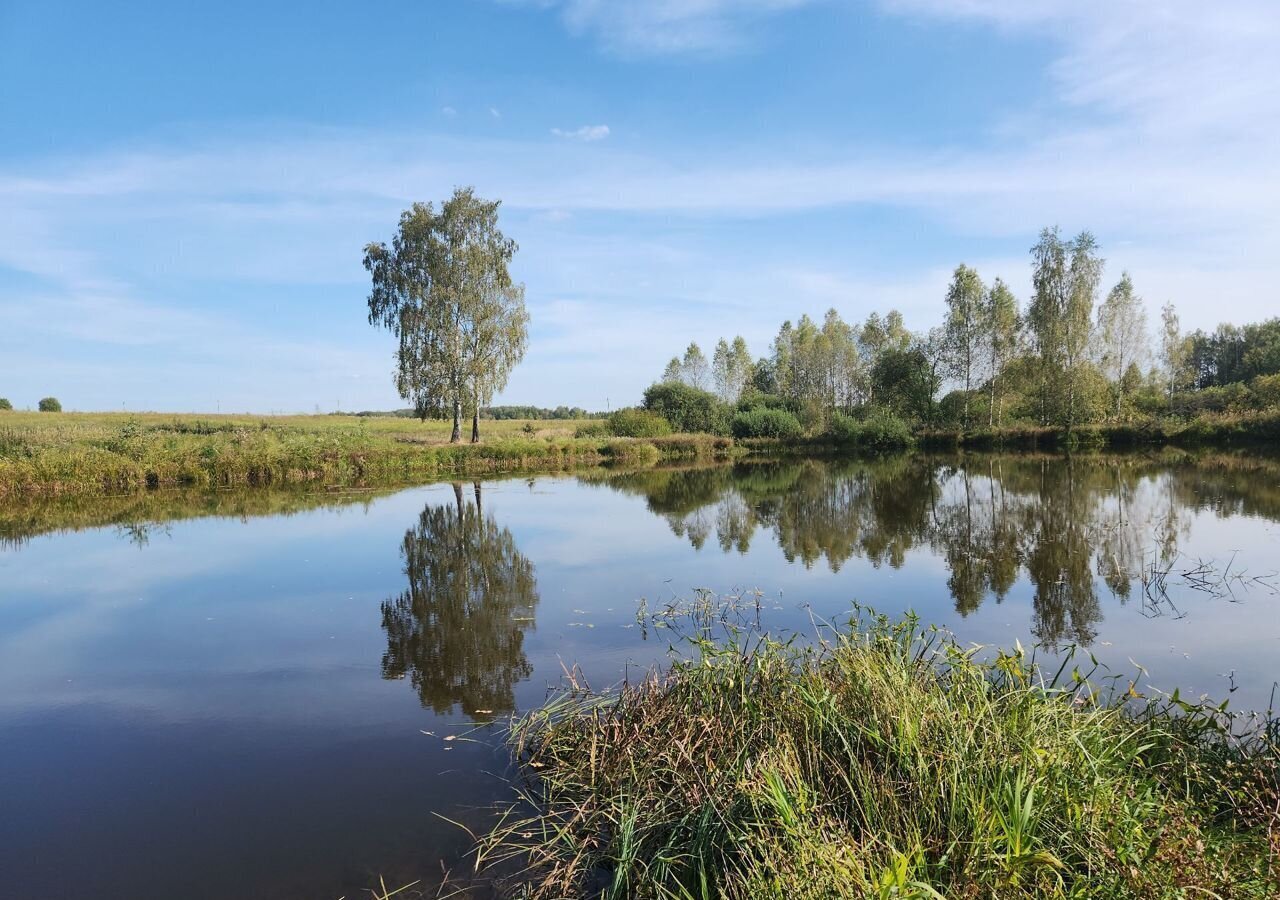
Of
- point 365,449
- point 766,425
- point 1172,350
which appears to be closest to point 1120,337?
point 1172,350

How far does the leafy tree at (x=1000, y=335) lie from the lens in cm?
4500

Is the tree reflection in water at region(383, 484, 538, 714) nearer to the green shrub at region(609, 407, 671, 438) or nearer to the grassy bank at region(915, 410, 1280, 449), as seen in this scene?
the green shrub at region(609, 407, 671, 438)

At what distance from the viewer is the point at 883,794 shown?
3516 mm

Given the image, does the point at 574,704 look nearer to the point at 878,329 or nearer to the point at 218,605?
the point at 218,605

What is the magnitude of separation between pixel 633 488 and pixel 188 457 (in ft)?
57.8

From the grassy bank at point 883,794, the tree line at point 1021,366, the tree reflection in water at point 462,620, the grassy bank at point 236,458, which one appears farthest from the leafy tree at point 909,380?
the grassy bank at point 883,794

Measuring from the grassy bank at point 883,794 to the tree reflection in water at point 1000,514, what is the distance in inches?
161

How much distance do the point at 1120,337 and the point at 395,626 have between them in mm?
49300

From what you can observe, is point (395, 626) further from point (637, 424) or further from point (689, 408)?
point (689, 408)

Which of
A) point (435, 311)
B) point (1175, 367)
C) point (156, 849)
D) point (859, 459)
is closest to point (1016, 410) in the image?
point (1175, 367)

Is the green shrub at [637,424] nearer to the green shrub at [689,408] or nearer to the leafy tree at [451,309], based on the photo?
the green shrub at [689,408]

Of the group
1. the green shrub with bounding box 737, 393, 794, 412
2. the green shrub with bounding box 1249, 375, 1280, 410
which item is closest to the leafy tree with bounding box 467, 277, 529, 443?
the green shrub with bounding box 737, 393, 794, 412

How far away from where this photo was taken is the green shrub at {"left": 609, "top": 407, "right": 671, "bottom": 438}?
46.8 m

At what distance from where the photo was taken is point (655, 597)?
33.7ft
